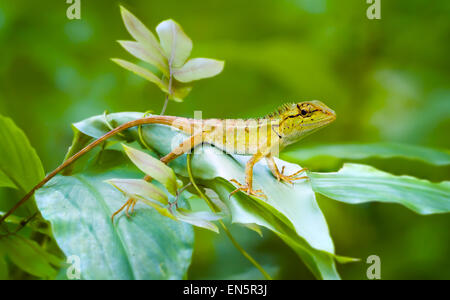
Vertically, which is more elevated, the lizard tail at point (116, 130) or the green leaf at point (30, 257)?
the lizard tail at point (116, 130)

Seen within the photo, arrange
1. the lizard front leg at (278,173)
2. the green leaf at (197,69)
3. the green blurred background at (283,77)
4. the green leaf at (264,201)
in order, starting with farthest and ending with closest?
the green blurred background at (283,77)
the green leaf at (197,69)
the lizard front leg at (278,173)
the green leaf at (264,201)

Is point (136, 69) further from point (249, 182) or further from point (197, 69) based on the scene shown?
point (249, 182)

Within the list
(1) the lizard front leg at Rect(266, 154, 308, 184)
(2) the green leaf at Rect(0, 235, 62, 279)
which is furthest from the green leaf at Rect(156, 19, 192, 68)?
(2) the green leaf at Rect(0, 235, 62, 279)

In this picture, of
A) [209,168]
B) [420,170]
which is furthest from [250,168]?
[420,170]

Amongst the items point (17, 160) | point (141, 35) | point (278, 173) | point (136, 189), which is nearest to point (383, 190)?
point (278, 173)

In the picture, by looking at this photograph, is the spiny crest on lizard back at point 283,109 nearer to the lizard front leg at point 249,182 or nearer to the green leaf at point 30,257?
the lizard front leg at point 249,182

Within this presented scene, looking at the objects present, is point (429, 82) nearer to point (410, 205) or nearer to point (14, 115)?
point (410, 205)

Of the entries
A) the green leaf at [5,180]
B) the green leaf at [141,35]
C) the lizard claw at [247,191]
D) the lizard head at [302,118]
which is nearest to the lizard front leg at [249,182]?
the lizard claw at [247,191]

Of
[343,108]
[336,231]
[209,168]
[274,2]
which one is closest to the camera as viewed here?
[209,168]
